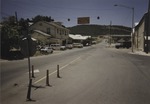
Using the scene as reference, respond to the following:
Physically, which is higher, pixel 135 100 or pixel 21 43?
pixel 21 43

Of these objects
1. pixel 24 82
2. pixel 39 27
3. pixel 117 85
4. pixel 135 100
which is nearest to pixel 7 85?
pixel 24 82

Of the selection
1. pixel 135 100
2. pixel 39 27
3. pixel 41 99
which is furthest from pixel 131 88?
pixel 39 27

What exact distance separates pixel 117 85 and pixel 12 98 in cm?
546

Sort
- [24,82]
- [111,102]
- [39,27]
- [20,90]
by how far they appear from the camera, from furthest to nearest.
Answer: [39,27] < [24,82] < [20,90] < [111,102]

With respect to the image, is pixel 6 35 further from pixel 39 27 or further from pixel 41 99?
pixel 39 27

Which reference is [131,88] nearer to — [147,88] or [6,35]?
[147,88]

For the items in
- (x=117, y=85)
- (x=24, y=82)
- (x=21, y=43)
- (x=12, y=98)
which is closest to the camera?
(x=12, y=98)

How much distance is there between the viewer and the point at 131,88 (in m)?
11.6

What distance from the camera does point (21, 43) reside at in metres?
10.5

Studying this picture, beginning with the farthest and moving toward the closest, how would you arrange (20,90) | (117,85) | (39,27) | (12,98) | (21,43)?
1. (39,27)
2. (117,85)
3. (20,90)
4. (21,43)
5. (12,98)

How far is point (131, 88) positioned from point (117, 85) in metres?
0.95

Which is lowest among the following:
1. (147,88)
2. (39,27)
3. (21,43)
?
(147,88)

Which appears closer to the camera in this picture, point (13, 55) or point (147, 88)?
point (147, 88)

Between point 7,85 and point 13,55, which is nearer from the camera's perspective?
point 7,85
